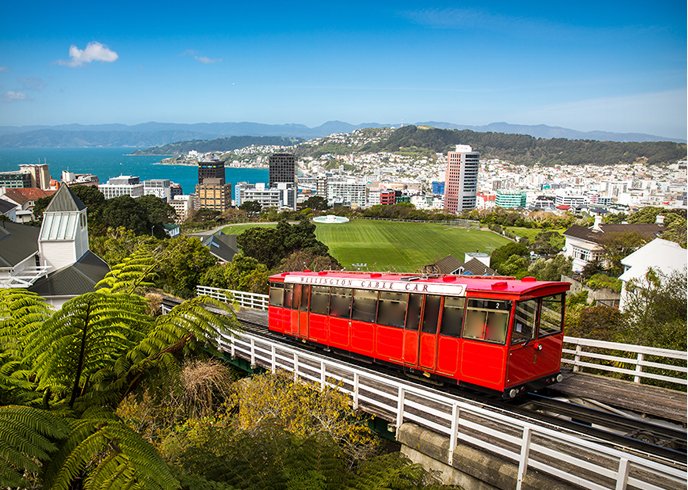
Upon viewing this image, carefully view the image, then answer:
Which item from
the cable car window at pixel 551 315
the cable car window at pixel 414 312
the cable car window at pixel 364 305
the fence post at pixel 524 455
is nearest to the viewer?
the fence post at pixel 524 455

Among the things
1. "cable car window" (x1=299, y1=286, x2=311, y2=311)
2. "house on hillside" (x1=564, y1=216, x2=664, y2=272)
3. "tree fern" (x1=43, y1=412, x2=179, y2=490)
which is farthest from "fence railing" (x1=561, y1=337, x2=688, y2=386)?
"house on hillside" (x1=564, y1=216, x2=664, y2=272)

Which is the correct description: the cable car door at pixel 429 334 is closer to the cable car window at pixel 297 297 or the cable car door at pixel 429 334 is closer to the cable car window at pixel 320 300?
the cable car window at pixel 320 300

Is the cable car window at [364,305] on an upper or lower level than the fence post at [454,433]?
upper

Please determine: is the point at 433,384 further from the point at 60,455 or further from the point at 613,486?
the point at 60,455

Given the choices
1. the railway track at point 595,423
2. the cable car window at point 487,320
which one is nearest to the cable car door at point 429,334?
the railway track at point 595,423

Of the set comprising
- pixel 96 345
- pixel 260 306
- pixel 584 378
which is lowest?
pixel 260 306

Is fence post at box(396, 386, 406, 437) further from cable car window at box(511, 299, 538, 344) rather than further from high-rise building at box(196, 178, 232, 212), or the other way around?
high-rise building at box(196, 178, 232, 212)

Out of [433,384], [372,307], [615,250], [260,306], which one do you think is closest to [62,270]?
[260,306]

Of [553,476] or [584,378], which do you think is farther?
[584,378]
